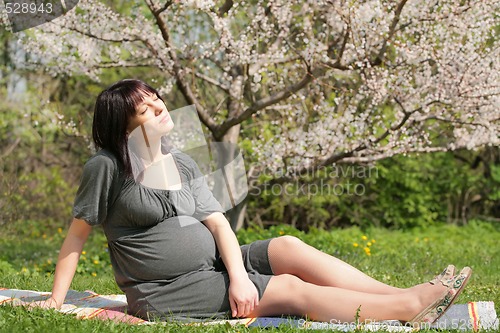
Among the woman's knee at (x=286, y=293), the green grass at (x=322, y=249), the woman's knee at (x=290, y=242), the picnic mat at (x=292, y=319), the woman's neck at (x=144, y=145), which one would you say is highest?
the woman's neck at (x=144, y=145)

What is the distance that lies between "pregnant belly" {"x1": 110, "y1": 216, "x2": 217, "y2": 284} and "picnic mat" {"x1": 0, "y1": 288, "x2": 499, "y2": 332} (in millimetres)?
191

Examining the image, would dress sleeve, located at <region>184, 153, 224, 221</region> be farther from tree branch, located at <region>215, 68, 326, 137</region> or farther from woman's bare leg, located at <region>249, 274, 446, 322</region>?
tree branch, located at <region>215, 68, 326, 137</region>

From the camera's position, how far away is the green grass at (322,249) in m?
2.53

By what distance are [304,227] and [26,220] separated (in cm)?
362

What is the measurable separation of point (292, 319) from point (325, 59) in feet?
8.96

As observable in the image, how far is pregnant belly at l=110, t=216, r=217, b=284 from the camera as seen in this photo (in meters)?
2.72

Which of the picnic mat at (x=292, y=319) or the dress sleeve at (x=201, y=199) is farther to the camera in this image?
the dress sleeve at (x=201, y=199)

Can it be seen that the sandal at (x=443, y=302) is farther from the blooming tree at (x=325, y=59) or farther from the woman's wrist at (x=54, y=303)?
the blooming tree at (x=325, y=59)

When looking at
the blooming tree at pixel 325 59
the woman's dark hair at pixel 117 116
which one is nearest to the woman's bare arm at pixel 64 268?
the woman's dark hair at pixel 117 116

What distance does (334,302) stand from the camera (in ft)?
8.59

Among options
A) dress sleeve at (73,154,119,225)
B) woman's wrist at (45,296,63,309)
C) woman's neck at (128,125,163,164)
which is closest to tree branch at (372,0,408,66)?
woman's neck at (128,125,163,164)

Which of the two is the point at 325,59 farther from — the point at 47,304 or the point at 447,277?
the point at 47,304

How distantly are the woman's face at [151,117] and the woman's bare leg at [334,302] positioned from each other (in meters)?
0.80

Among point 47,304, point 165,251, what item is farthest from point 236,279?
point 47,304
